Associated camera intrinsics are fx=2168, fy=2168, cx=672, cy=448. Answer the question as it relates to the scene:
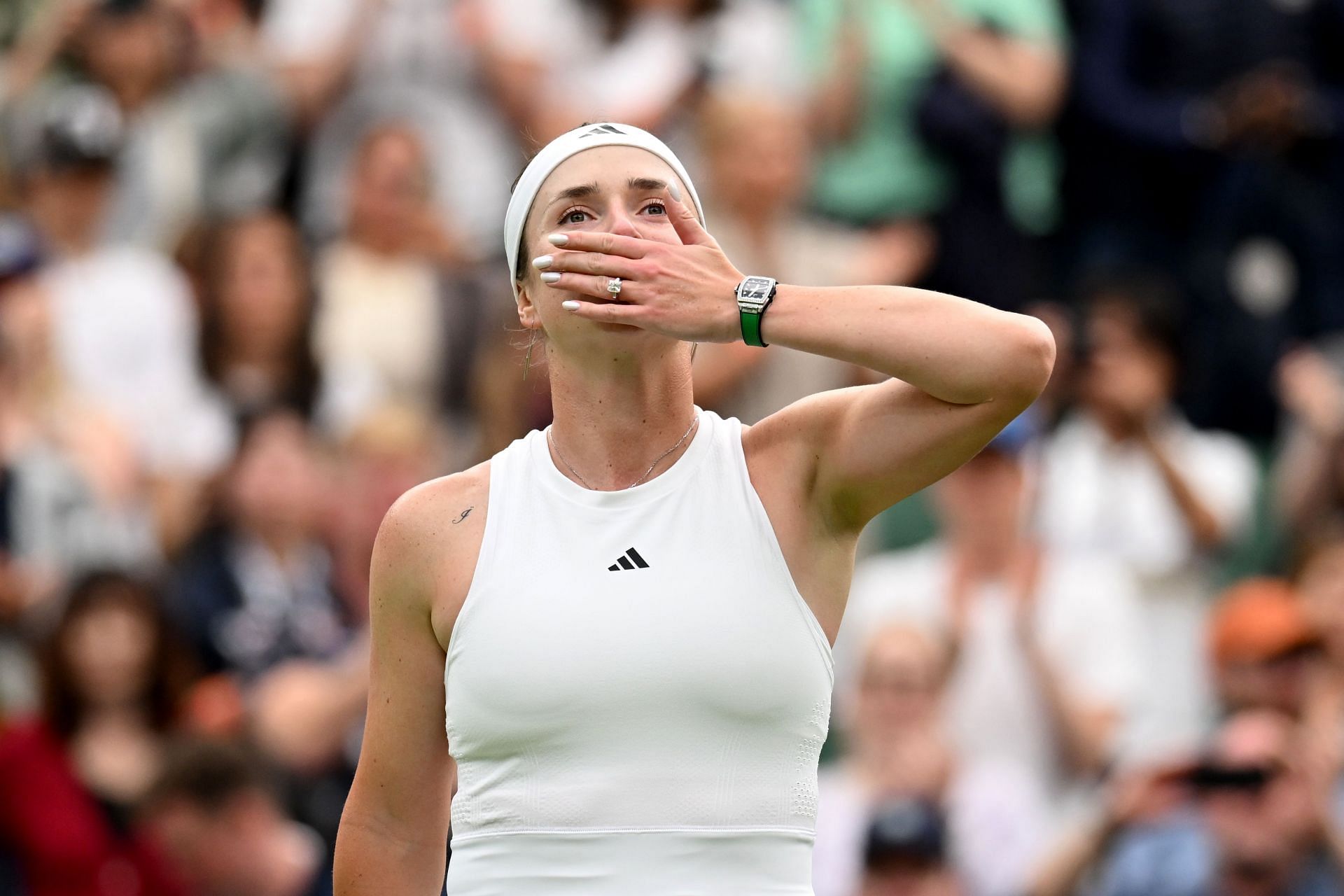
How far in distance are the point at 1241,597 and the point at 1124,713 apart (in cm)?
54

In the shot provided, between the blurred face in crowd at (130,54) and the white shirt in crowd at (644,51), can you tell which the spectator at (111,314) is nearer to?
the blurred face in crowd at (130,54)

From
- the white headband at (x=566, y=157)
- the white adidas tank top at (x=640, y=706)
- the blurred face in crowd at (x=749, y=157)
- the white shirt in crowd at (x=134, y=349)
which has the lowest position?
the white adidas tank top at (x=640, y=706)

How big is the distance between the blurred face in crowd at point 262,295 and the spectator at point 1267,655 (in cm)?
365

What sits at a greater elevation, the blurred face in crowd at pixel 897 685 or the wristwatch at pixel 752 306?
the blurred face in crowd at pixel 897 685

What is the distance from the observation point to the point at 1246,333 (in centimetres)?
837

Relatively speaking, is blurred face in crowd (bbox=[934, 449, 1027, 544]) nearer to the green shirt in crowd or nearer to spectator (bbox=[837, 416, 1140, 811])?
spectator (bbox=[837, 416, 1140, 811])

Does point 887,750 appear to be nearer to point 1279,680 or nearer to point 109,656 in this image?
point 1279,680

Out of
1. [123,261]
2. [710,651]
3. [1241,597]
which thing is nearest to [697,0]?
[123,261]

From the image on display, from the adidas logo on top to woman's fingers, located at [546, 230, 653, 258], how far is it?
45cm

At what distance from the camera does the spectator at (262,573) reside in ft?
23.9

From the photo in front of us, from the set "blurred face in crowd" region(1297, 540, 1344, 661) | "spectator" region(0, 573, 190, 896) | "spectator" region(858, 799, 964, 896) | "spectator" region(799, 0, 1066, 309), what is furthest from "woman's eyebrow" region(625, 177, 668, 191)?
"spectator" region(799, 0, 1066, 309)

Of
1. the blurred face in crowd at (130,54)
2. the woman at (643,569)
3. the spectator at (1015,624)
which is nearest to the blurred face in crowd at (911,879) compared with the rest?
the spectator at (1015,624)

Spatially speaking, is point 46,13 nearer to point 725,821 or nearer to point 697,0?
point 697,0

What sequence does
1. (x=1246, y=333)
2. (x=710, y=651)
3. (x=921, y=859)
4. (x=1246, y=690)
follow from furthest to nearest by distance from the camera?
(x=1246, y=333) < (x=1246, y=690) < (x=921, y=859) < (x=710, y=651)
